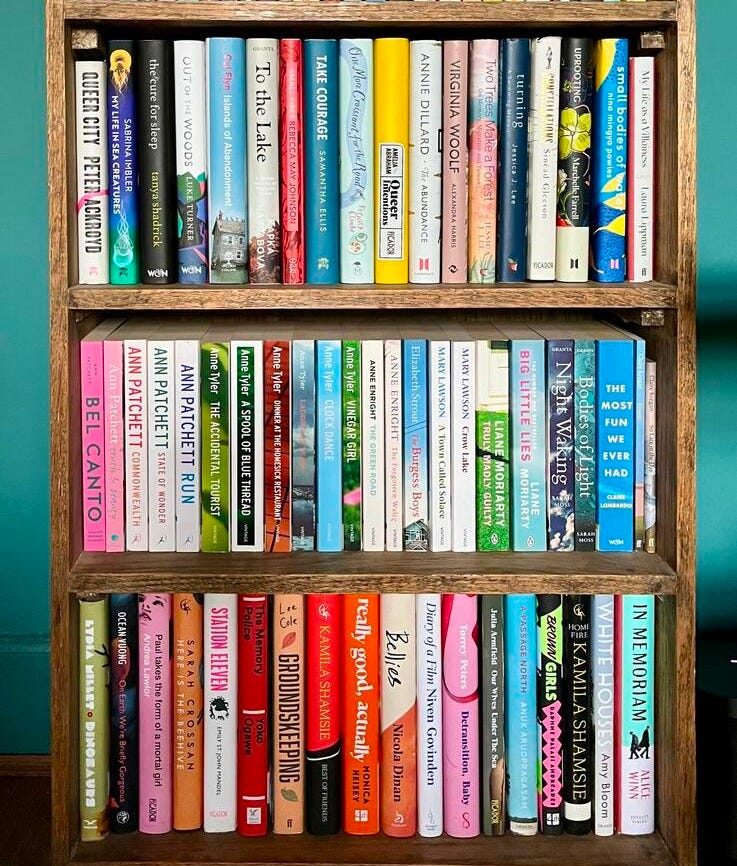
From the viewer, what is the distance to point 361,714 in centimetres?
150

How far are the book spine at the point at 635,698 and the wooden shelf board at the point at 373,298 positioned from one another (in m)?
0.37

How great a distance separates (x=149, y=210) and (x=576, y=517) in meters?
0.64

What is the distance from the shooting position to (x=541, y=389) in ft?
4.79

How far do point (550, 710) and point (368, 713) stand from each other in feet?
0.75

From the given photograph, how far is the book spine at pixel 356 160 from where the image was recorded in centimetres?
141

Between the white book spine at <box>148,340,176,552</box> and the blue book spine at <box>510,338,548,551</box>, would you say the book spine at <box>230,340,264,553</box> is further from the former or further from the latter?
the blue book spine at <box>510,338,548,551</box>

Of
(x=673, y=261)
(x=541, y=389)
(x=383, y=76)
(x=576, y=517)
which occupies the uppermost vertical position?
(x=383, y=76)

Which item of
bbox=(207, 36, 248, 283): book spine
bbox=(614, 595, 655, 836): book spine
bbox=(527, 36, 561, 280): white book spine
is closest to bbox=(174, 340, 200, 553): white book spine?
bbox=(207, 36, 248, 283): book spine
